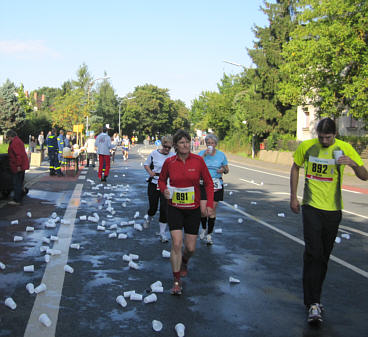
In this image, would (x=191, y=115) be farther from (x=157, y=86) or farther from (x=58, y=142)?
(x=58, y=142)

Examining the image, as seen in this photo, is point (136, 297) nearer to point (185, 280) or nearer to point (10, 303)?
point (185, 280)

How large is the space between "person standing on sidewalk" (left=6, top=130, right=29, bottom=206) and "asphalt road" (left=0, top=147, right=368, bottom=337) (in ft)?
5.28

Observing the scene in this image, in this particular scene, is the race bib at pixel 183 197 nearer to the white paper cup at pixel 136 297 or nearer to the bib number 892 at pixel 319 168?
the white paper cup at pixel 136 297

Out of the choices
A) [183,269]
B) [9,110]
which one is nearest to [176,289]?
[183,269]

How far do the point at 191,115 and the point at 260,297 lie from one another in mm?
132015

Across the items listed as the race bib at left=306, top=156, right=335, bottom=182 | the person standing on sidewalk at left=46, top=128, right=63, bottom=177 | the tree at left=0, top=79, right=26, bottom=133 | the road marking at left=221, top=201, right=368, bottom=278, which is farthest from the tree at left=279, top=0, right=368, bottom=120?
the tree at left=0, top=79, right=26, bottom=133

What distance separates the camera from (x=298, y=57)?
85.4 ft

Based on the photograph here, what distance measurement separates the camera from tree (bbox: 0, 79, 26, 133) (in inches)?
2350

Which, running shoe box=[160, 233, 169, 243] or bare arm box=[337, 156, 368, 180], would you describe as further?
running shoe box=[160, 233, 169, 243]

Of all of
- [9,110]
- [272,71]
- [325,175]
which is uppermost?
[272,71]

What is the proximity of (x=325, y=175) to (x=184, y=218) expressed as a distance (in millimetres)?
1596

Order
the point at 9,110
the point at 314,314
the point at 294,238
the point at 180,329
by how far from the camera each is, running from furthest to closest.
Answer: the point at 9,110 < the point at 294,238 < the point at 314,314 < the point at 180,329

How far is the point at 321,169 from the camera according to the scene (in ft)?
16.4

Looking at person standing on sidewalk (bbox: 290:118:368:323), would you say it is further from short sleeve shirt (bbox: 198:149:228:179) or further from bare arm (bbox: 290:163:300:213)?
short sleeve shirt (bbox: 198:149:228:179)
